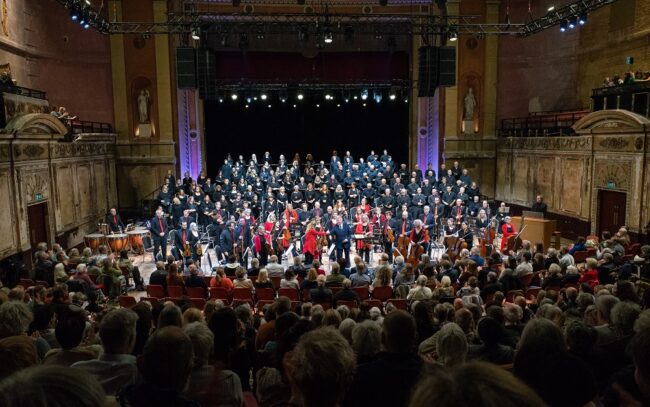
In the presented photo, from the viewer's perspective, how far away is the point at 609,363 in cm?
371

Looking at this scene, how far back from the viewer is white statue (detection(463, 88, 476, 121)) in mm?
22531

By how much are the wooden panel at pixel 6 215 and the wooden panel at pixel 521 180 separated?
17.0 metres

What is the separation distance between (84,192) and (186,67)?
19.6ft

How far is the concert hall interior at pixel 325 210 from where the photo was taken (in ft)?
8.93

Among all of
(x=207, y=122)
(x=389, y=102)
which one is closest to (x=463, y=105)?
(x=389, y=102)

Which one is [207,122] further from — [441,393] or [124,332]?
[441,393]

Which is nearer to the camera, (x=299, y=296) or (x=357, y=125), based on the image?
(x=299, y=296)

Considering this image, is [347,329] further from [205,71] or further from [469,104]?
[469,104]

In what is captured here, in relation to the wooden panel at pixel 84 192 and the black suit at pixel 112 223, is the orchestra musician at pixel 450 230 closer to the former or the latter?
the black suit at pixel 112 223

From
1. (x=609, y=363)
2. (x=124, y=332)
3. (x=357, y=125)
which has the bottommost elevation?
(x=609, y=363)

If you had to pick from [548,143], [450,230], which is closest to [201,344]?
[450,230]

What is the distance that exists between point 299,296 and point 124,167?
15157 mm

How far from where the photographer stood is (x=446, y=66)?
16141 millimetres

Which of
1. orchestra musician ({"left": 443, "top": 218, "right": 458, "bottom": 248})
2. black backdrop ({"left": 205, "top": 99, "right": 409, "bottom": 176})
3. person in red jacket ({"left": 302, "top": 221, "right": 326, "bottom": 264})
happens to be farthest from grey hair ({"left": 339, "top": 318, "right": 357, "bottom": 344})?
black backdrop ({"left": 205, "top": 99, "right": 409, "bottom": 176})
